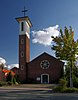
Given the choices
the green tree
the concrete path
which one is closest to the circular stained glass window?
the green tree

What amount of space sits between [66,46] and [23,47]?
2803 cm

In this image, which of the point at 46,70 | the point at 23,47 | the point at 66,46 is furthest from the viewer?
the point at 23,47

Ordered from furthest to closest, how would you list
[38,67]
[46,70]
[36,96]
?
[38,67] → [46,70] → [36,96]

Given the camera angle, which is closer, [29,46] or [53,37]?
[53,37]

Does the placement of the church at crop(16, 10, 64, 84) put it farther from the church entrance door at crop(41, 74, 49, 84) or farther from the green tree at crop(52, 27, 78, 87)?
the green tree at crop(52, 27, 78, 87)

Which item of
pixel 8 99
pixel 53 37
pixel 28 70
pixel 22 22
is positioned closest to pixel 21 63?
pixel 28 70

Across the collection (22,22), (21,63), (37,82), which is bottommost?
(37,82)

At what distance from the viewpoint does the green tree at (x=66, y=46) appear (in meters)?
29.8

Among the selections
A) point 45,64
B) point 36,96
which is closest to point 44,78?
point 45,64

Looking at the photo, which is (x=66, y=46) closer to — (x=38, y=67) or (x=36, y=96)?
(x=36, y=96)

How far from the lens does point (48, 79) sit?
55.2m

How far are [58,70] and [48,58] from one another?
3743 millimetres

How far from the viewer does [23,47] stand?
5684 centimetres

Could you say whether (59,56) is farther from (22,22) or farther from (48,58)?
(22,22)
